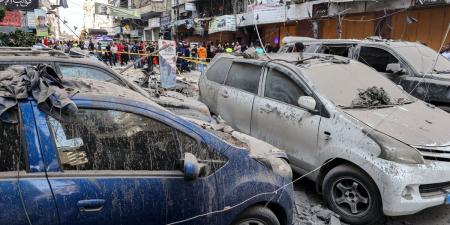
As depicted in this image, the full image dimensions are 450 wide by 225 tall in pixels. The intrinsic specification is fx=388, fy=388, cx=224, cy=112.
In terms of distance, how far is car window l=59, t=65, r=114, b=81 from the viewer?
5160 millimetres

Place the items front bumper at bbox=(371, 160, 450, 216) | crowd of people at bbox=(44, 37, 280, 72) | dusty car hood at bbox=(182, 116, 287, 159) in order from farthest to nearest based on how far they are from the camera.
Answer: crowd of people at bbox=(44, 37, 280, 72) → front bumper at bbox=(371, 160, 450, 216) → dusty car hood at bbox=(182, 116, 287, 159)

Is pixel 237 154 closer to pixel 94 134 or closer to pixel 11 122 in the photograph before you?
pixel 94 134

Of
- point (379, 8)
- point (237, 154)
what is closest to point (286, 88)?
point (237, 154)

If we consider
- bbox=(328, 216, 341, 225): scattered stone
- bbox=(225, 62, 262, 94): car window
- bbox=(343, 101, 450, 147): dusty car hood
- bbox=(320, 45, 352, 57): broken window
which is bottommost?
bbox=(328, 216, 341, 225): scattered stone

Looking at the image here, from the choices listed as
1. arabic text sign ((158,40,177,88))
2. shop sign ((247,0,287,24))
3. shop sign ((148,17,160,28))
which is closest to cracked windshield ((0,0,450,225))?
arabic text sign ((158,40,177,88))

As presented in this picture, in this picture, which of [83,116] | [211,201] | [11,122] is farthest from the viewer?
[211,201]

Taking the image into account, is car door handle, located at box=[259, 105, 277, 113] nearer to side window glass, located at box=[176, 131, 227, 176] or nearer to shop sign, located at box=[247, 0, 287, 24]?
side window glass, located at box=[176, 131, 227, 176]

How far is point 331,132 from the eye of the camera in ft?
14.3

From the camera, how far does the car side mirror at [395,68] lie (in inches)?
290

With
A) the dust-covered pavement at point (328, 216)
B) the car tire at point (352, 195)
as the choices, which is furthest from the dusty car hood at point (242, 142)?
the car tire at point (352, 195)

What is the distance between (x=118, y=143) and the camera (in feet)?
8.73

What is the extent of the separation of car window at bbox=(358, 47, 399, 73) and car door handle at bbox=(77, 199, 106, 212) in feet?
22.1

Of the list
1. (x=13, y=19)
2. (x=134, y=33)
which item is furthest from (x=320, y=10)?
(x=134, y=33)

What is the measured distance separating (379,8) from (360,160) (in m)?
15.4
